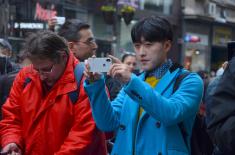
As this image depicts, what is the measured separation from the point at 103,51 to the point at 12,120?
56.3 ft

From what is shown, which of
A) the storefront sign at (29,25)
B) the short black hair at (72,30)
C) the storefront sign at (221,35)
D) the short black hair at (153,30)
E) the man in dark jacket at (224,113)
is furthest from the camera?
the storefront sign at (221,35)

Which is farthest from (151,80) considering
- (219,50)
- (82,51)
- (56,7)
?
(219,50)

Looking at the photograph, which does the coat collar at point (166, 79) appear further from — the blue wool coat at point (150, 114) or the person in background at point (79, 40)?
the person in background at point (79, 40)

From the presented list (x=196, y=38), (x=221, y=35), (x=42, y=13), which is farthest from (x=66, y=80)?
(x=221, y=35)

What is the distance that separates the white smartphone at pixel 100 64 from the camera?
11.1ft

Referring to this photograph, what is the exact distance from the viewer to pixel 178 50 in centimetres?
2852

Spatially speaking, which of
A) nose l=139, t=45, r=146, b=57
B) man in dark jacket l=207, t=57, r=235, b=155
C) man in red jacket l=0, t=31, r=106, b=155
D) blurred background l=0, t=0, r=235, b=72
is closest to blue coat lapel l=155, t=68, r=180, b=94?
nose l=139, t=45, r=146, b=57

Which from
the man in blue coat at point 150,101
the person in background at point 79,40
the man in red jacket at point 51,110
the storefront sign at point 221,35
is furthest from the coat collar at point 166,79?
the storefront sign at point 221,35

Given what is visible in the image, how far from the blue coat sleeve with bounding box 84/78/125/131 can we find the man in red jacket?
24 centimetres

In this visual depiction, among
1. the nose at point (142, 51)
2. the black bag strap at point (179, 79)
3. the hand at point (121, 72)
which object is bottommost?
the black bag strap at point (179, 79)

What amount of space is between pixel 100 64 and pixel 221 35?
29349 millimetres

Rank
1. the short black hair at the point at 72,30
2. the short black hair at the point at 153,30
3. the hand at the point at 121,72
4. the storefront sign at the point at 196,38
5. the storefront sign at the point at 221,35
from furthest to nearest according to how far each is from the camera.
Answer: the storefront sign at the point at 221,35
the storefront sign at the point at 196,38
the short black hair at the point at 72,30
the short black hair at the point at 153,30
the hand at the point at 121,72

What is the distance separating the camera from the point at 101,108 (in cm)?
356

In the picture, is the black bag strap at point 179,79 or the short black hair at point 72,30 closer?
the black bag strap at point 179,79
